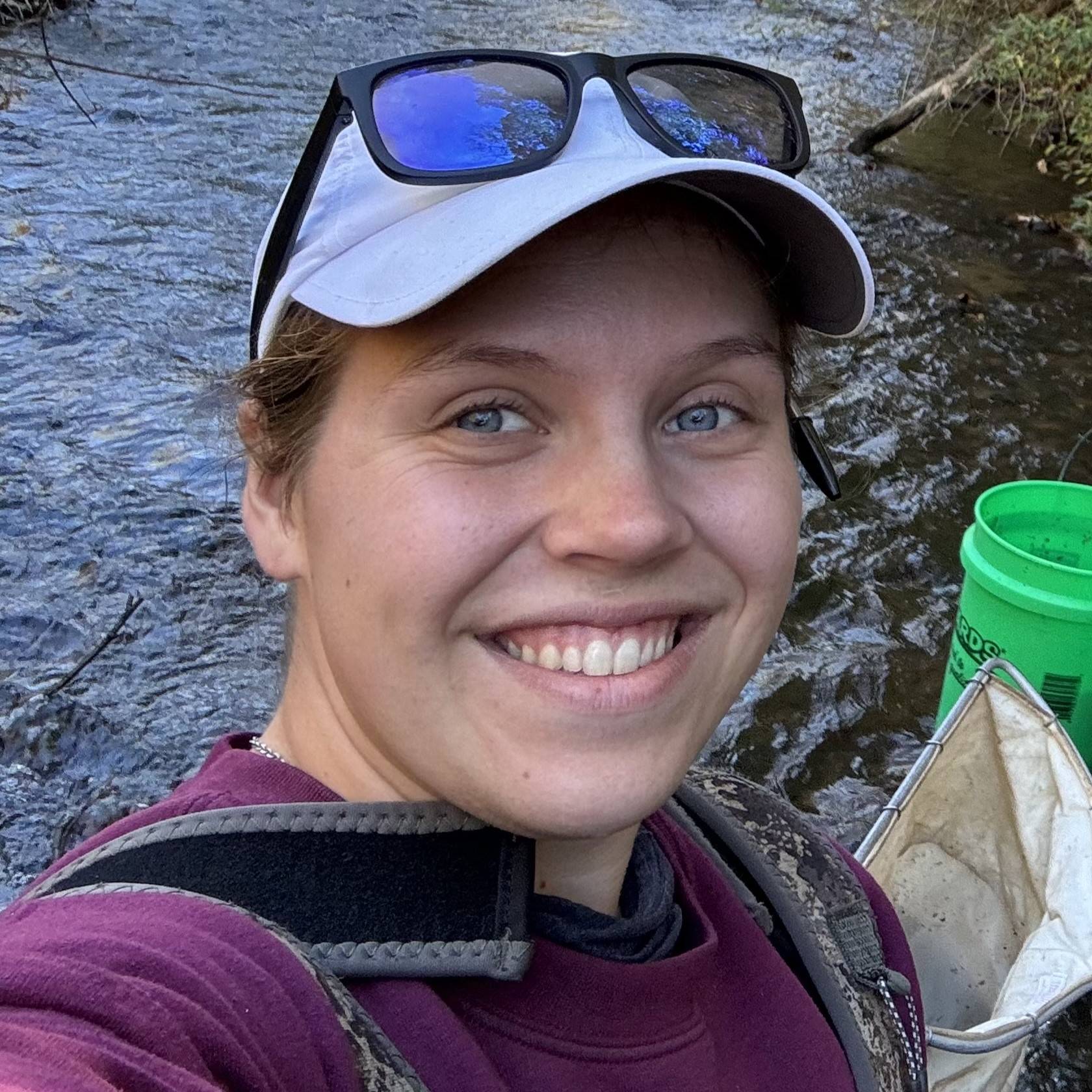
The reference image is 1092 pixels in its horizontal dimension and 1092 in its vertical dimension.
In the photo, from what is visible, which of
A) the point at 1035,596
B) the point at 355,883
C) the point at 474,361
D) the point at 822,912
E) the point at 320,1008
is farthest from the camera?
the point at 1035,596

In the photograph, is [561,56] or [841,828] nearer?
[561,56]

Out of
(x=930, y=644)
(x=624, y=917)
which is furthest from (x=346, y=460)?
(x=930, y=644)

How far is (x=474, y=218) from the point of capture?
3.97 feet

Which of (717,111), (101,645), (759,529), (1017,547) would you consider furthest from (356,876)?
(101,645)

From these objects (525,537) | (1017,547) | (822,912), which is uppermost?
(525,537)

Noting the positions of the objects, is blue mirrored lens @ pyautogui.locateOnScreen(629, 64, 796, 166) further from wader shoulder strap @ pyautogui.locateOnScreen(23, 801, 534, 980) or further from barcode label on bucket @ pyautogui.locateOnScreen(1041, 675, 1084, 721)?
barcode label on bucket @ pyautogui.locateOnScreen(1041, 675, 1084, 721)

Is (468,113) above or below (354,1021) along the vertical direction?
above

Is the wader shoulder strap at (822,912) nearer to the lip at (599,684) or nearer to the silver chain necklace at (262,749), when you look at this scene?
the lip at (599,684)

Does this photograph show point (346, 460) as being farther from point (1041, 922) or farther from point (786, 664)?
point (786, 664)

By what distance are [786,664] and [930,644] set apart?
0.58m

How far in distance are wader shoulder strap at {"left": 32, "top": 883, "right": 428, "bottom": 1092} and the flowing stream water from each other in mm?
794

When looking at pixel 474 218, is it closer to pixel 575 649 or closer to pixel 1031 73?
pixel 575 649

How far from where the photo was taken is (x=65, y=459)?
4.99 meters

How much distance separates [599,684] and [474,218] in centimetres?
47
